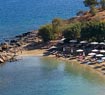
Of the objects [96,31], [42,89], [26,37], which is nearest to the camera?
[42,89]

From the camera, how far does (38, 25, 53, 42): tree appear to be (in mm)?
120019

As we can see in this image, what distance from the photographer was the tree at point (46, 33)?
12002 cm

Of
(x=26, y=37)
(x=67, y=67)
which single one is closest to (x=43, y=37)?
(x=26, y=37)

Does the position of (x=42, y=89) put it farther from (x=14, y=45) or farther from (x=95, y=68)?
(x=14, y=45)

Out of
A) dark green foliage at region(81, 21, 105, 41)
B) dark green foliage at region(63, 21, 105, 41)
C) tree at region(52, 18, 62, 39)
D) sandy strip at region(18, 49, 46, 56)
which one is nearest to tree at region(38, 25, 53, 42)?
tree at region(52, 18, 62, 39)

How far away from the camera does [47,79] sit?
90562 millimetres

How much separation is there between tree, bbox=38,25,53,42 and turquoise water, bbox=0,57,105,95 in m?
14.1

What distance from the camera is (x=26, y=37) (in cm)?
13612

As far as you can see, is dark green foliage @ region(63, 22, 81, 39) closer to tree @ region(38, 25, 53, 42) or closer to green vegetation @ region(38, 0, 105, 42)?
green vegetation @ region(38, 0, 105, 42)

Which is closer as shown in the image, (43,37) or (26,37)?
(43,37)

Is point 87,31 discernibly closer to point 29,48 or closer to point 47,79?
point 29,48

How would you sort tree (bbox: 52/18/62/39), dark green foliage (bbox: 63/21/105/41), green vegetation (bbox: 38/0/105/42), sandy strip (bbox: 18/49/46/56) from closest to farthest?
dark green foliage (bbox: 63/21/105/41) → green vegetation (bbox: 38/0/105/42) → sandy strip (bbox: 18/49/46/56) → tree (bbox: 52/18/62/39)

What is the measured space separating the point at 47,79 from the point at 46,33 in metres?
31.4

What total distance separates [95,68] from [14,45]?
3522cm
